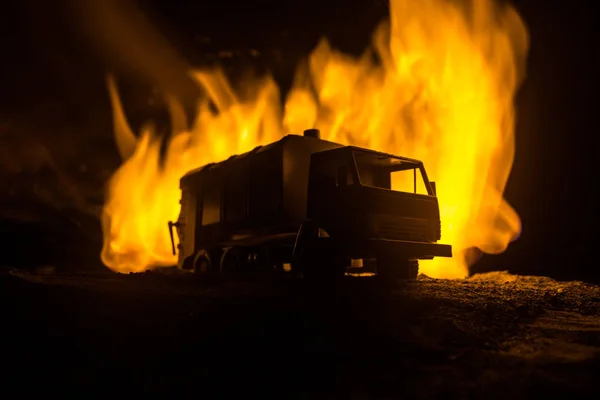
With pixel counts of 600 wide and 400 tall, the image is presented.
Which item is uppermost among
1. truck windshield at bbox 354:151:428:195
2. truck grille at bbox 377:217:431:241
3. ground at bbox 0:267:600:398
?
truck windshield at bbox 354:151:428:195

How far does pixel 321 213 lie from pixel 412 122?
7.16 meters

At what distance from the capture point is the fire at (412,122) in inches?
599

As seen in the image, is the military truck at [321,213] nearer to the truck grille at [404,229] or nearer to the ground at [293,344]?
the truck grille at [404,229]

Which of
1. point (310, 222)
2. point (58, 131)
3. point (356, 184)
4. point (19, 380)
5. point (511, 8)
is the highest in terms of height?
point (511, 8)

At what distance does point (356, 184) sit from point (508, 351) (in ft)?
15.5

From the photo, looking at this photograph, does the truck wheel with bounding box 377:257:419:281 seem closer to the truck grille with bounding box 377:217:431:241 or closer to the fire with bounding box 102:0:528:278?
the truck grille with bounding box 377:217:431:241

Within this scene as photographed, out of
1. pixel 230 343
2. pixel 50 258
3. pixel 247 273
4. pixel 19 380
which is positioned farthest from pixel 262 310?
pixel 50 258

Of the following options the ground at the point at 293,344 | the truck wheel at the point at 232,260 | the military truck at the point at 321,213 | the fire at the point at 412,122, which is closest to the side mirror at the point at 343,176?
the military truck at the point at 321,213

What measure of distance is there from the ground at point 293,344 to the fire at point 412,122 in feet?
24.5

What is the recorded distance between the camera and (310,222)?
10.3 m

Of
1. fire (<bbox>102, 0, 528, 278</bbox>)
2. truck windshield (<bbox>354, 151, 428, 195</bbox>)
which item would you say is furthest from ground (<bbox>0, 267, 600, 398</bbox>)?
fire (<bbox>102, 0, 528, 278</bbox>)

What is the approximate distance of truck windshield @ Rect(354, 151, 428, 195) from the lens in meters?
10.9

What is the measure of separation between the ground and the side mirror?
7.72 ft

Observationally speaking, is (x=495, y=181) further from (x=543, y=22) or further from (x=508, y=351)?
(x=508, y=351)
